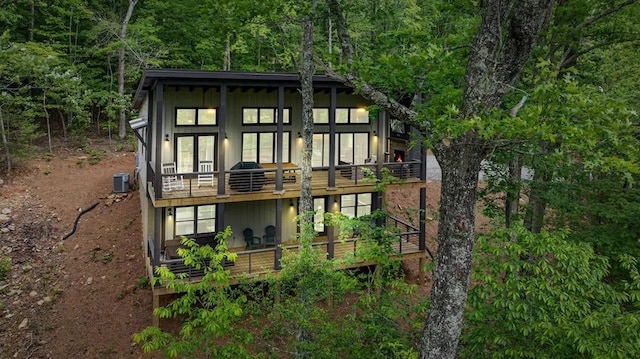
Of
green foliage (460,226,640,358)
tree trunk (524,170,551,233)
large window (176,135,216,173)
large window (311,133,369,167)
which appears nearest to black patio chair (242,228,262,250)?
large window (176,135,216,173)

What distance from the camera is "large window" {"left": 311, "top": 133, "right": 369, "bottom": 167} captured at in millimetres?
18031

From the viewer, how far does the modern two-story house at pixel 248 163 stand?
13680 mm

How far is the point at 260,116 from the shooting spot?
16547 millimetres

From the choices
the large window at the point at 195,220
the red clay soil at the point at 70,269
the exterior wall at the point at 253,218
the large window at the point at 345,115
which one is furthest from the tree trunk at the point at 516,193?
the large window at the point at 195,220

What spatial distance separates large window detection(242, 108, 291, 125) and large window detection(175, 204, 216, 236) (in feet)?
11.2

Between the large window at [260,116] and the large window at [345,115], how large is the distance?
1.42 m

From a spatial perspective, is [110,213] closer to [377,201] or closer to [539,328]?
[377,201]

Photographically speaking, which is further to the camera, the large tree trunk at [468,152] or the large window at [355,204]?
the large window at [355,204]

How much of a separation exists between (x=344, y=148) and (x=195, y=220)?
658 cm

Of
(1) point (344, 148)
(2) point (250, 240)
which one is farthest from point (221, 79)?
(1) point (344, 148)

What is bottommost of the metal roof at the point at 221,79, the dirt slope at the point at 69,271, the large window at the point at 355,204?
the dirt slope at the point at 69,271

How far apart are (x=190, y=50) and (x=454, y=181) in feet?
89.1

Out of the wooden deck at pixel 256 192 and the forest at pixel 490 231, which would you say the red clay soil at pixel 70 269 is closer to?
the wooden deck at pixel 256 192

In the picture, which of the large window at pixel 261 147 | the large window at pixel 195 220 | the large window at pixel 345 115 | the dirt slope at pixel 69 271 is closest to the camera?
the dirt slope at pixel 69 271
